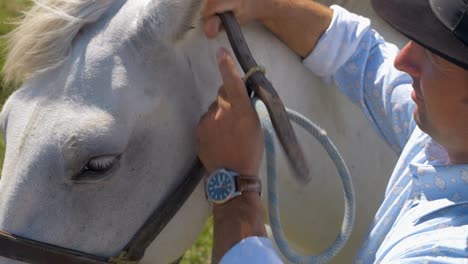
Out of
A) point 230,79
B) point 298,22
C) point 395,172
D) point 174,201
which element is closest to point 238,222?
point 174,201

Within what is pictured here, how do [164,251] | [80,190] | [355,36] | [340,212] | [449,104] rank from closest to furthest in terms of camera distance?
1. [449,104]
2. [80,190]
3. [164,251]
4. [355,36]
5. [340,212]

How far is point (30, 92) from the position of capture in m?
1.71

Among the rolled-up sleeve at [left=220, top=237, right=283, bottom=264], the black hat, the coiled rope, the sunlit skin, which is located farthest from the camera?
the coiled rope

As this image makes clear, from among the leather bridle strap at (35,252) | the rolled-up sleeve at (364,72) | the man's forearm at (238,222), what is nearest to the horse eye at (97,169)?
the leather bridle strap at (35,252)

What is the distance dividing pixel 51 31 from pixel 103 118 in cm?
26

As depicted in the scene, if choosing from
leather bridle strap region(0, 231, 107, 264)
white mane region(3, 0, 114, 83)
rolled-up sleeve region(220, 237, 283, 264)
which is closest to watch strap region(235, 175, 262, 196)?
rolled-up sleeve region(220, 237, 283, 264)

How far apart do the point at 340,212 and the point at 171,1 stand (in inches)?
33.6

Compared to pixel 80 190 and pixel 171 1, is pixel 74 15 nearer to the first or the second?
pixel 171 1

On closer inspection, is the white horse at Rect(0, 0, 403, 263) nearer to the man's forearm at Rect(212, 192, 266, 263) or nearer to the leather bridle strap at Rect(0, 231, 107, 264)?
the leather bridle strap at Rect(0, 231, 107, 264)

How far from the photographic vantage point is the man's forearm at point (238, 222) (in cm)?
165

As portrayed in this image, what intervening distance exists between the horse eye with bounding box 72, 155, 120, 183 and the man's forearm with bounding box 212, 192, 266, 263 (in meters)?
0.28

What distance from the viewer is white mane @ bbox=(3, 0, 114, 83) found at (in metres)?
1.71

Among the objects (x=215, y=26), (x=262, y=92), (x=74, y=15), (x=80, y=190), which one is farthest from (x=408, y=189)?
(x=74, y=15)

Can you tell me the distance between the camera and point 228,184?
1.67 metres
